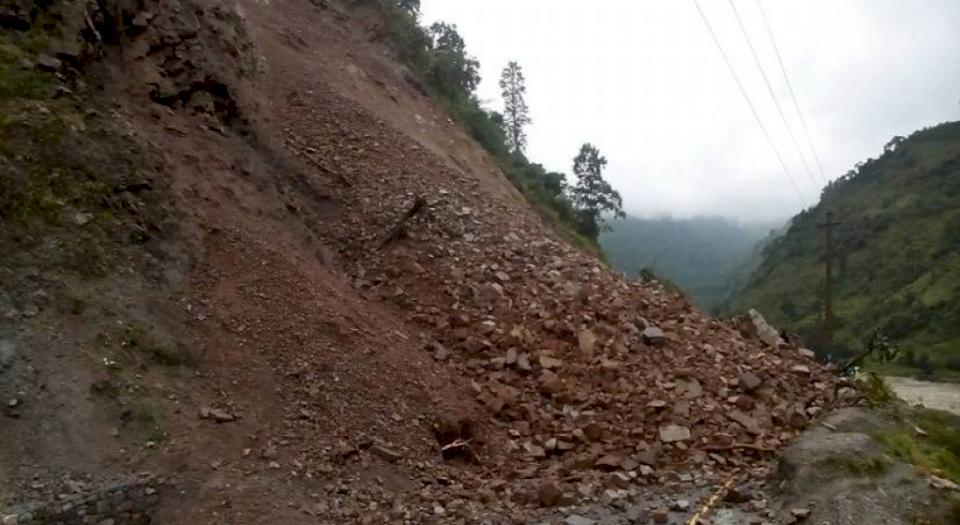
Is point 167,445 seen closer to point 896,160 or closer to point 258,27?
point 258,27

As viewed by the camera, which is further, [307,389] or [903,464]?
[307,389]

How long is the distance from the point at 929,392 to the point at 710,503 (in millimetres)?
34858

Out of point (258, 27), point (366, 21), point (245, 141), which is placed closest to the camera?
point (245, 141)

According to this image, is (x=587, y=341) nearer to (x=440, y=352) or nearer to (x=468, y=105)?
(x=440, y=352)

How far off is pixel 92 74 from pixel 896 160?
3309 inches

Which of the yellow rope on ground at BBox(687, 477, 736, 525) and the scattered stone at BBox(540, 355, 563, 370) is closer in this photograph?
the yellow rope on ground at BBox(687, 477, 736, 525)

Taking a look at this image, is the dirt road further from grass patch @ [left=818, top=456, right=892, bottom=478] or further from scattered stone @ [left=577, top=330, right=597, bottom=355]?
grass patch @ [left=818, top=456, right=892, bottom=478]

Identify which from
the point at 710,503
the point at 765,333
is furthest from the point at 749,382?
the point at 710,503

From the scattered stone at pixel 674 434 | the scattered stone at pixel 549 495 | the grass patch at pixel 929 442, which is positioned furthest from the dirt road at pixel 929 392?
the scattered stone at pixel 549 495

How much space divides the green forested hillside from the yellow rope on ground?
3496 centimetres

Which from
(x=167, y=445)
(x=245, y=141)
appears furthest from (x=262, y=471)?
(x=245, y=141)

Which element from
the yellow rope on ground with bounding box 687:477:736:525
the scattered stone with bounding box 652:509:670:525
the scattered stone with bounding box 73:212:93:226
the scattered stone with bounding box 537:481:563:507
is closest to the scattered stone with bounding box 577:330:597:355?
the yellow rope on ground with bounding box 687:477:736:525

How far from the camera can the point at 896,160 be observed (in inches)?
3150

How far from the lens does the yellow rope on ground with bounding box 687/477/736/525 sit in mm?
8961
